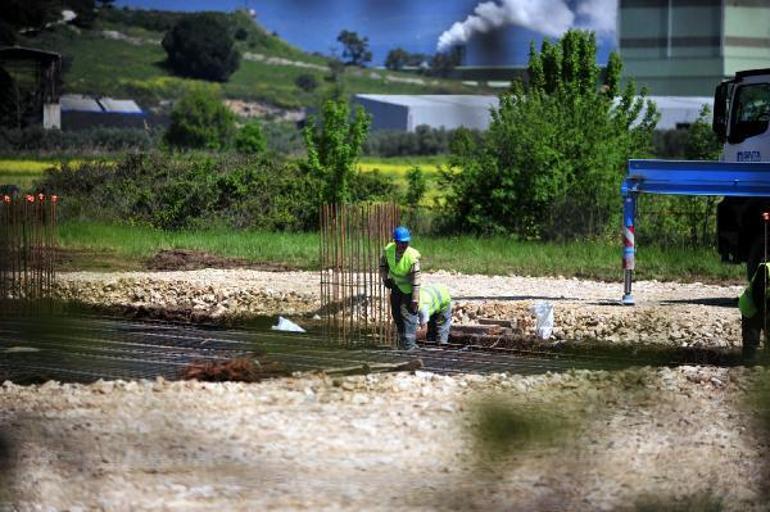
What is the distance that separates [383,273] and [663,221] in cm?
1050

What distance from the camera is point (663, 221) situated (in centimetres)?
2150

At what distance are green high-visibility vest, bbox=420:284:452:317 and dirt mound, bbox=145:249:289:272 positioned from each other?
7018 millimetres

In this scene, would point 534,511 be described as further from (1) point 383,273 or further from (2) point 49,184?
(2) point 49,184

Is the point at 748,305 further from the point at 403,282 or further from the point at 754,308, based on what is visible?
the point at 403,282

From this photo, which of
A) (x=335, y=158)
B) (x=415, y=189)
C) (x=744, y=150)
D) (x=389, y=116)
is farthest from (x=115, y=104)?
(x=335, y=158)

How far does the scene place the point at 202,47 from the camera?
1.59 m

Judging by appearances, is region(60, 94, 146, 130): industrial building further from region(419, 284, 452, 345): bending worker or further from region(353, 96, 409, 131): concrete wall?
region(419, 284, 452, 345): bending worker

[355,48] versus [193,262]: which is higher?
[355,48]

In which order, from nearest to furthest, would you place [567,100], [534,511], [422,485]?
[534,511]
[422,485]
[567,100]

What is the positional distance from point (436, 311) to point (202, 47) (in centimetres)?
1145

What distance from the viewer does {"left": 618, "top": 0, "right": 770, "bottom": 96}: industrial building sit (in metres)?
1.43

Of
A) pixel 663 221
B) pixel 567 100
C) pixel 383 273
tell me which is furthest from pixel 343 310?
pixel 663 221

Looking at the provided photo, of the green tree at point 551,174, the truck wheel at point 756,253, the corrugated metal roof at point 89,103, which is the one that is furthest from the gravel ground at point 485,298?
the corrugated metal roof at point 89,103

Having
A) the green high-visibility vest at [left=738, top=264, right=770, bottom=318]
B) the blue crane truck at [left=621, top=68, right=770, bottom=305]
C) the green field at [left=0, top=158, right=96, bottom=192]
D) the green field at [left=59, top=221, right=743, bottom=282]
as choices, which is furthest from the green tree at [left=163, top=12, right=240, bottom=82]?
the green field at [left=59, top=221, right=743, bottom=282]
